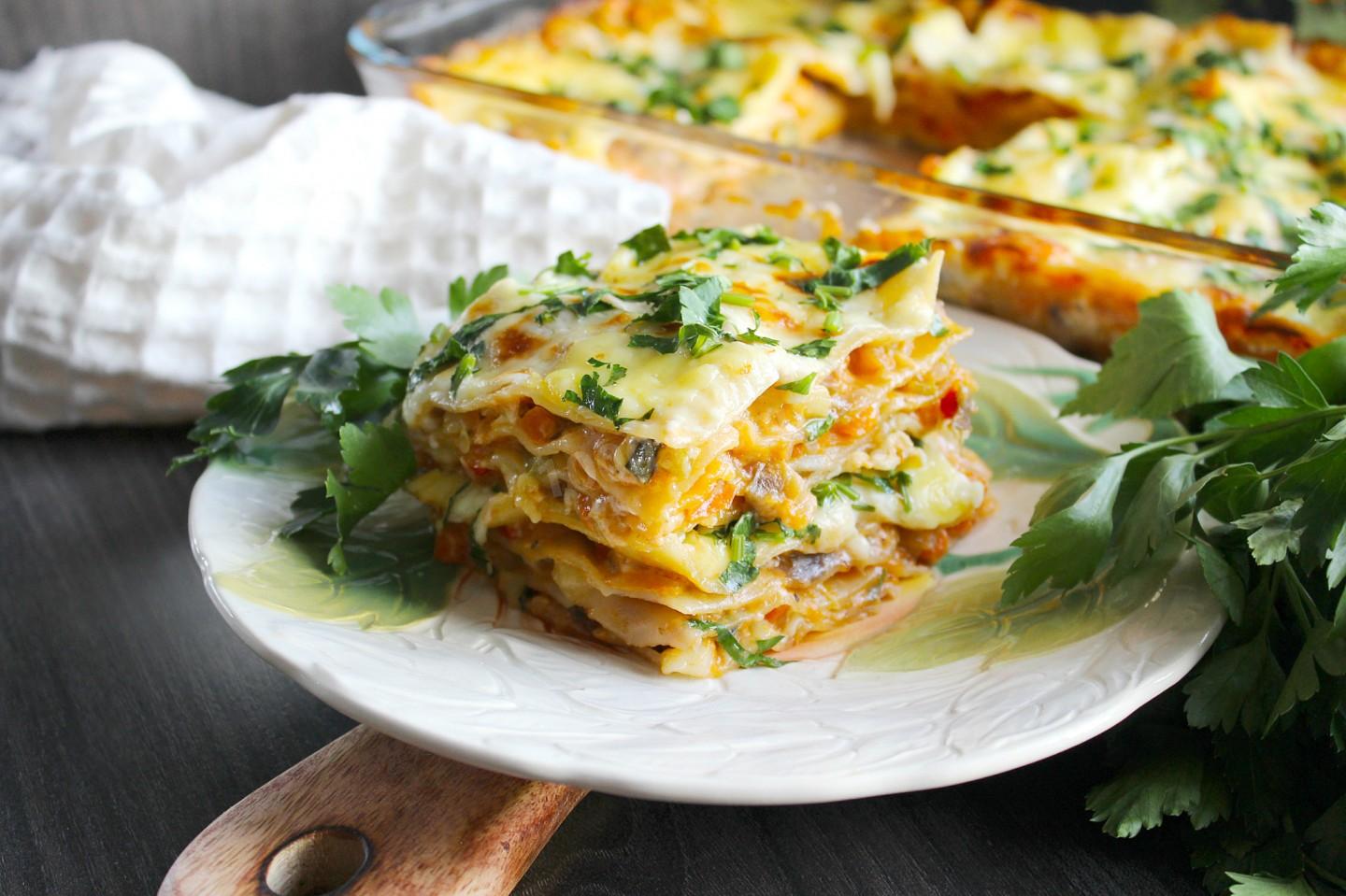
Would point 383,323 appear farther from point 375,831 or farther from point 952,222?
point 952,222

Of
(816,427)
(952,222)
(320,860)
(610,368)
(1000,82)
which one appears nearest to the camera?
(320,860)

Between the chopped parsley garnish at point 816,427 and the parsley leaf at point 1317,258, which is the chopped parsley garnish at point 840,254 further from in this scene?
the parsley leaf at point 1317,258

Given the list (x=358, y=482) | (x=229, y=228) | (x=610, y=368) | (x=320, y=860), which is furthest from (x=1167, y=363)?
(x=229, y=228)

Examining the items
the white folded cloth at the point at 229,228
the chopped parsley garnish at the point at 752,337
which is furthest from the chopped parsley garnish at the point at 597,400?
the white folded cloth at the point at 229,228

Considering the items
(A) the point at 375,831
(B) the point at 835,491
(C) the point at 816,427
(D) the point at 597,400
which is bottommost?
(A) the point at 375,831

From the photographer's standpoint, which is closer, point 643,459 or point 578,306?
point 643,459

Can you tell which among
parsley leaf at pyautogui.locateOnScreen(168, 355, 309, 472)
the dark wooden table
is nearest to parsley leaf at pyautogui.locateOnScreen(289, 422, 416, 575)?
parsley leaf at pyautogui.locateOnScreen(168, 355, 309, 472)
